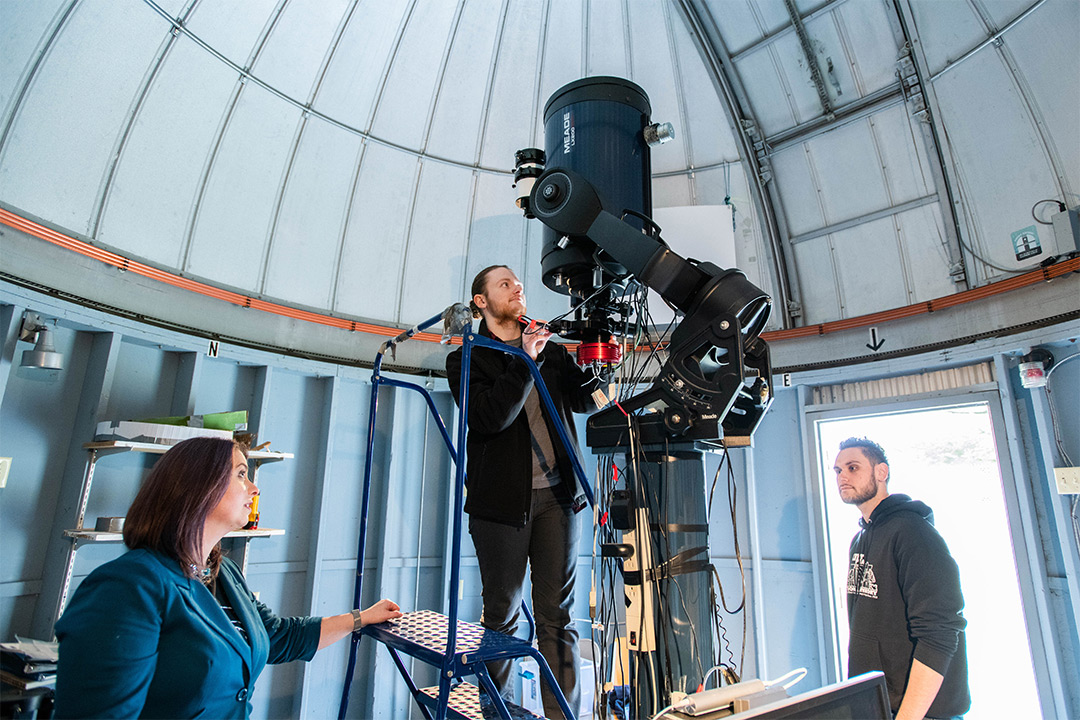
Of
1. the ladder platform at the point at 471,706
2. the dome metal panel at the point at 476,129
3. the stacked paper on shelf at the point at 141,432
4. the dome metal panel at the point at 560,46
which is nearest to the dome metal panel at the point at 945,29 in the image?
the dome metal panel at the point at 476,129

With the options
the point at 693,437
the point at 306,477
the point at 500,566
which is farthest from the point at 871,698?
the point at 306,477

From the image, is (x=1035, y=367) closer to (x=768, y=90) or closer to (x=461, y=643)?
(x=768, y=90)

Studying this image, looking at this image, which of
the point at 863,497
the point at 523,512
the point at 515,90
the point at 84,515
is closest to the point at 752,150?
the point at 515,90

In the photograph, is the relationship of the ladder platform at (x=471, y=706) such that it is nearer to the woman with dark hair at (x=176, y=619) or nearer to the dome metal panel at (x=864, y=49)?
the woman with dark hair at (x=176, y=619)

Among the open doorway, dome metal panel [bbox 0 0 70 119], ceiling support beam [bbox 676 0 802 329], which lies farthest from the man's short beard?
dome metal panel [bbox 0 0 70 119]

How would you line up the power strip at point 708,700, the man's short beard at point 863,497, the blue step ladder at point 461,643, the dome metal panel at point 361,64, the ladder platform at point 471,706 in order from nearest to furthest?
the power strip at point 708,700
the blue step ladder at point 461,643
the ladder platform at point 471,706
the man's short beard at point 863,497
the dome metal panel at point 361,64

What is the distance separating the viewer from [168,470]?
4.44 feet

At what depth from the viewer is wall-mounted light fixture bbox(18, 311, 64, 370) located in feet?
8.25

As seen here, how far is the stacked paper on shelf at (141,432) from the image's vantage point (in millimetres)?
2615

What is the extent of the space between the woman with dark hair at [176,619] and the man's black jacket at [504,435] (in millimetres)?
619

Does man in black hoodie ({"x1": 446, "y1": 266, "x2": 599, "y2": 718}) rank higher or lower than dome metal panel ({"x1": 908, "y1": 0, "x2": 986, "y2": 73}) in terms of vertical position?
lower

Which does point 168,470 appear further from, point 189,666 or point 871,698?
point 871,698

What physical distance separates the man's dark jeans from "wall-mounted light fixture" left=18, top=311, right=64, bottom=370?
2081 mm

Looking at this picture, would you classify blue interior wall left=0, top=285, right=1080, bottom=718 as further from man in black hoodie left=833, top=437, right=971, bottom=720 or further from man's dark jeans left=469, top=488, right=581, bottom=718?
man's dark jeans left=469, top=488, right=581, bottom=718
